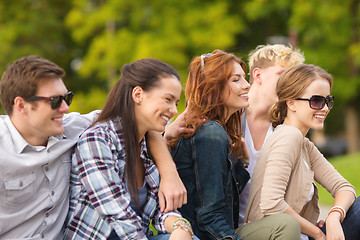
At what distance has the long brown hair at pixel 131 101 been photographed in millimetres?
2809

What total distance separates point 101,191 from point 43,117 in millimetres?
470

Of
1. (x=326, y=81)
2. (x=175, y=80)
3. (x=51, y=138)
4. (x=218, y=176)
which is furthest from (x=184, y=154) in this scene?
(x=326, y=81)

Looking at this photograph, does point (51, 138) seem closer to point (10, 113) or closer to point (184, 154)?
point (10, 113)

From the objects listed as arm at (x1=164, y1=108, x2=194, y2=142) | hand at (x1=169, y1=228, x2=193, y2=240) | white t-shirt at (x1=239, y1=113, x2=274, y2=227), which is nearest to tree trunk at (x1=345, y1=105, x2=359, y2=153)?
white t-shirt at (x1=239, y1=113, x2=274, y2=227)

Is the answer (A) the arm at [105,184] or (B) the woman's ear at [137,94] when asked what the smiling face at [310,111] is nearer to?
(B) the woman's ear at [137,94]

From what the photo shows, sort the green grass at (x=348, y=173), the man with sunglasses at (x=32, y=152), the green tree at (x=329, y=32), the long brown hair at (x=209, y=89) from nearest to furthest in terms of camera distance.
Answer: the man with sunglasses at (x=32, y=152)
the long brown hair at (x=209, y=89)
the green grass at (x=348, y=173)
the green tree at (x=329, y=32)

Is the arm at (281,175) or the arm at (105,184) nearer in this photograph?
the arm at (105,184)

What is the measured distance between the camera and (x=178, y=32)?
1557 cm

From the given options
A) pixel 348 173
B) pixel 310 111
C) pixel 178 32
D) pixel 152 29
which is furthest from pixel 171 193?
pixel 152 29

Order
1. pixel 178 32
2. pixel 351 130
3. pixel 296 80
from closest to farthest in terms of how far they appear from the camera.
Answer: pixel 296 80
pixel 178 32
pixel 351 130

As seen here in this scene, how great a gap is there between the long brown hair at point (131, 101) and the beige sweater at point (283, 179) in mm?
740

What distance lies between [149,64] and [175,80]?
6.7 inches

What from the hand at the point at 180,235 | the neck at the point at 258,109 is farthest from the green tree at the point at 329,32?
the hand at the point at 180,235

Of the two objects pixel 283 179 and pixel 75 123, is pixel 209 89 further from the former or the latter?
pixel 75 123
